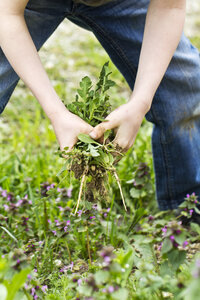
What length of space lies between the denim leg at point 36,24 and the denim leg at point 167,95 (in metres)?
0.09

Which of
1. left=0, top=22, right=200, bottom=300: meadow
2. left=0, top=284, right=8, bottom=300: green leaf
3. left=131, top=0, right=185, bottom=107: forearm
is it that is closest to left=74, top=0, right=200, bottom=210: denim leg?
left=0, top=22, right=200, bottom=300: meadow

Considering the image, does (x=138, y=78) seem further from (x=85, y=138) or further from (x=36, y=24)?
(x=36, y=24)

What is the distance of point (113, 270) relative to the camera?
1.07m

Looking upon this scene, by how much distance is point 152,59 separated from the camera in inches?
61.7

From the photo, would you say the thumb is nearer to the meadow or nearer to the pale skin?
the pale skin

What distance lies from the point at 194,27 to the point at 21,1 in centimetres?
337

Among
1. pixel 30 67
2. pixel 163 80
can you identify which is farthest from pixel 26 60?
pixel 163 80

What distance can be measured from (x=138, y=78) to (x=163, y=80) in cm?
40

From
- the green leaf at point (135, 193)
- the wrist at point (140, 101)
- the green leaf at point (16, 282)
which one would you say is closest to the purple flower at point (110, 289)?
the green leaf at point (16, 282)

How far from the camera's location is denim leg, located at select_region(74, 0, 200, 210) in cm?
191

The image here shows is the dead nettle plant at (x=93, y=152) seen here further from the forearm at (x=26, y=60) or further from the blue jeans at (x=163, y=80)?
the blue jeans at (x=163, y=80)

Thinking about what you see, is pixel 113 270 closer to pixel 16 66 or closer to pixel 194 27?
pixel 16 66

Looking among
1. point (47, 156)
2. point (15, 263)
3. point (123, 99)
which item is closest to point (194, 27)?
point (123, 99)

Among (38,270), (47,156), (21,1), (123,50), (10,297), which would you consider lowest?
(38,270)
